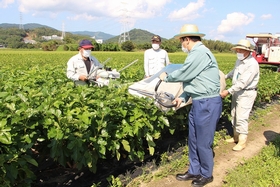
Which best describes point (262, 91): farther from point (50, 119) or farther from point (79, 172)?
point (50, 119)

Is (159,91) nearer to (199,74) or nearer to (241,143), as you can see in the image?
(199,74)

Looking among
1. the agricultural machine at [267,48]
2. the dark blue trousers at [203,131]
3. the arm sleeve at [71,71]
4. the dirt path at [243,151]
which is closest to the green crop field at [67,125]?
the dark blue trousers at [203,131]

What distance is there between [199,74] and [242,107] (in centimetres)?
207

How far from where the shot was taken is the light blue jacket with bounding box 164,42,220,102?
3.34m

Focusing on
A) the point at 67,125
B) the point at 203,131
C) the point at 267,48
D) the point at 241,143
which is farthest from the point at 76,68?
the point at 267,48

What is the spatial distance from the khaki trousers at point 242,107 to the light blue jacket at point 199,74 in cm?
171

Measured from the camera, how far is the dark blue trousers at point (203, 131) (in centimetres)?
347

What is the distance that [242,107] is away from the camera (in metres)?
5.03

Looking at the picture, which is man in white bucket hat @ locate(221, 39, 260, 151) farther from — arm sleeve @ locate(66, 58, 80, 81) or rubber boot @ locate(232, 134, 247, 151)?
arm sleeve @ locate(66, 58, 80, 81)

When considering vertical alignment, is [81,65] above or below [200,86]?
above

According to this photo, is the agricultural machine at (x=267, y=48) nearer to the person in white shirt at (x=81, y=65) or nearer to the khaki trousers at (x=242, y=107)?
the khaki trousers at (x=242, y=107)

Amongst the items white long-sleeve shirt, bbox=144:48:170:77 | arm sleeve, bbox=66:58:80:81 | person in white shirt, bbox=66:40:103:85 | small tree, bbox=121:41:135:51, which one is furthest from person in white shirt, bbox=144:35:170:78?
small tree, bbox=121:41:135:51

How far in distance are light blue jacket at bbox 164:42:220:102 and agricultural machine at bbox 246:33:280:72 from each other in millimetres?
17419

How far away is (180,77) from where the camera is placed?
11.1 ft
